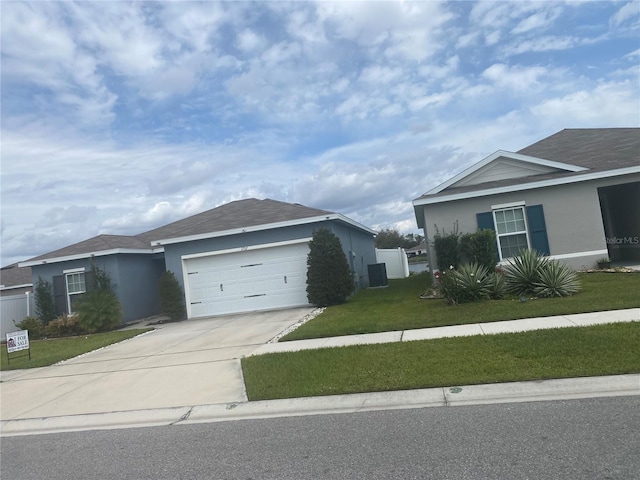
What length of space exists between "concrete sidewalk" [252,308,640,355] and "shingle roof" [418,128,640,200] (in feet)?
22.9

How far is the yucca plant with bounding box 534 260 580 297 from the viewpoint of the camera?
11680mm

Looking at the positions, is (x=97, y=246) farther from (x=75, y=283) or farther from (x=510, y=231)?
(x=510, y=231)

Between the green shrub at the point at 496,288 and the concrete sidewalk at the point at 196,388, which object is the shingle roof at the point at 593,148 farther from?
the concrete sidewalk at the point at 196,388

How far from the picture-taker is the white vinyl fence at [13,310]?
20.8 metres

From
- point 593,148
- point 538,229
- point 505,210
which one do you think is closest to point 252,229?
point 505,210

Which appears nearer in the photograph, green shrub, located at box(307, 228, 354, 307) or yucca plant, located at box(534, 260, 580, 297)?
yucca plant, located at box(534, 260, 580, 297)

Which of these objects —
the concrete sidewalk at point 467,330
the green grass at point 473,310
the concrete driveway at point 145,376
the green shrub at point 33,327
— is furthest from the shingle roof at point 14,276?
the concrete sidewalk at point 467,330

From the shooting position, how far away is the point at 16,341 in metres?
12.5

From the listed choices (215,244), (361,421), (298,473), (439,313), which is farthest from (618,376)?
(215,244)

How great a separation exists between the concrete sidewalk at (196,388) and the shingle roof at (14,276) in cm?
1784

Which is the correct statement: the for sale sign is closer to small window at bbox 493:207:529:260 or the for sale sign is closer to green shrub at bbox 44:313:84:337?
green shrub at bbox 44:313:84:337

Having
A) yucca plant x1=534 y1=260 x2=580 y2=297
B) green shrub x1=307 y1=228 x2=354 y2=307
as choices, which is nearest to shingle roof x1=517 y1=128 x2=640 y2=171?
yucca plant x1=534 y1=260 x2=580 y2=297

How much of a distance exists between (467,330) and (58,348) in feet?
38.1

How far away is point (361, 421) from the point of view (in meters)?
5.63
